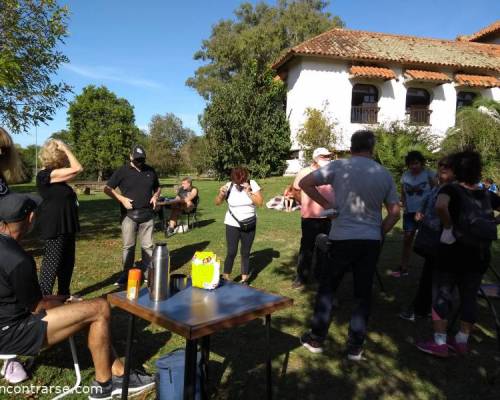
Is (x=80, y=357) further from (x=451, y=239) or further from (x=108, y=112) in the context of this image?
(x=108, y=112)

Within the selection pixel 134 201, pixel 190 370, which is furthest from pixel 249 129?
pixel 190 370

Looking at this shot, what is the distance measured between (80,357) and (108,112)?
168ft

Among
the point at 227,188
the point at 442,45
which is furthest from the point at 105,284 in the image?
the point at 442,45

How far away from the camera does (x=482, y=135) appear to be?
16609 mm

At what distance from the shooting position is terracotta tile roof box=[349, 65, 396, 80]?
22.1 m

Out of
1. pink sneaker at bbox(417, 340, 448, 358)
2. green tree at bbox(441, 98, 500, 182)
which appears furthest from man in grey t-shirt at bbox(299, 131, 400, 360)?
green tree at bbox(441, 98, 500, 182)

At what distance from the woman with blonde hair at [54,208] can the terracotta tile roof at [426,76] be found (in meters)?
22.1

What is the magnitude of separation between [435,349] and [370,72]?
68.2ft

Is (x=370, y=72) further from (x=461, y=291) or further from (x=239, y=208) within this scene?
(x=461, y=291)

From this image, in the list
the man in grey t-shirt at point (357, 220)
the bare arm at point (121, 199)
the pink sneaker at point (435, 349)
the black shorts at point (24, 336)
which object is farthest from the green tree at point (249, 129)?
the black shorts at point (24, 336)

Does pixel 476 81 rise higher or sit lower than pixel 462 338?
higher

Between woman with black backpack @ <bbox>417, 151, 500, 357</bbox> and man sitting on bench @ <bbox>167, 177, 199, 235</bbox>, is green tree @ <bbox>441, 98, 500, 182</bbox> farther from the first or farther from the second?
woman with black backpack @ <bbox>417, 151, 500, 357</bbox>

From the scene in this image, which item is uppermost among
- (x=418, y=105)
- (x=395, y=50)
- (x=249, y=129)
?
(x=395, y=50)

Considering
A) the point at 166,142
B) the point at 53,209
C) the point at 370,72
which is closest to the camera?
the point at 53,209
